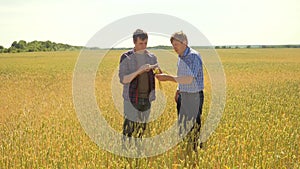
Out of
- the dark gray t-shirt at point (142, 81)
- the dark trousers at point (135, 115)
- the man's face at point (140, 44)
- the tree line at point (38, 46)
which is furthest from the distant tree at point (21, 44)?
the man's face at point (140, 44)

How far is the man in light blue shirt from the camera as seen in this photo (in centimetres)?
437

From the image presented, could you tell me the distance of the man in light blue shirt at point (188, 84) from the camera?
4371mm

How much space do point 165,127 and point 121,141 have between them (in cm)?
130

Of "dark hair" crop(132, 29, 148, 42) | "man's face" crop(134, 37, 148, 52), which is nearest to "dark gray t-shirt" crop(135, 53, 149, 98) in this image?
"man's face" crop(134, 37, 148, 52)

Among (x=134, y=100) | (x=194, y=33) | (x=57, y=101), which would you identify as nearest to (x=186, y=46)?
(x=194, y=33)

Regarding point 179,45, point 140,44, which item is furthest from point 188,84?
point 140,44

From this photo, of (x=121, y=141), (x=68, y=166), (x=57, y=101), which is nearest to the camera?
(x=68, y=166)

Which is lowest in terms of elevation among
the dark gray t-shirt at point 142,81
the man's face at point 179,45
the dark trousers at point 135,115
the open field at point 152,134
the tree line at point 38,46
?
the open field at point 152,134

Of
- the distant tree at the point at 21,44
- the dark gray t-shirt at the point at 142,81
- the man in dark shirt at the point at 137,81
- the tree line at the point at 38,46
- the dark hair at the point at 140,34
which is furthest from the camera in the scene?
the distant tree at the point at 21,44

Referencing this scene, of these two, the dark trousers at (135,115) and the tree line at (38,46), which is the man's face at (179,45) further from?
the tree line at (38,46)

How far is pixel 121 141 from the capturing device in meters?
4.58

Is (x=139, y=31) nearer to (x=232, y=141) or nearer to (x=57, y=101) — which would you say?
(x=232, y=141)

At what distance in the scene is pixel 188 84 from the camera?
Answer: 4.55m

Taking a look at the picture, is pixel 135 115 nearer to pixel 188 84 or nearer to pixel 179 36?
pixel 188 84
